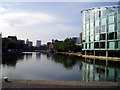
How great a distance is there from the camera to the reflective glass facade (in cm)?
5736

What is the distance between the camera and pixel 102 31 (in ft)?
→ 214

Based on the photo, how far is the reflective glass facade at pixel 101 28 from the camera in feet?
188

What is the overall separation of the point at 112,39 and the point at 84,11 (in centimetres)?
2957

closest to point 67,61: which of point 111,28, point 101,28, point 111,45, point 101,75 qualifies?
point 101,75

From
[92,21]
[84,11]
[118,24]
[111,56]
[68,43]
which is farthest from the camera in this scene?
[68,43]

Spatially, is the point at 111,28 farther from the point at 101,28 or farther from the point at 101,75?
the point at 101,75

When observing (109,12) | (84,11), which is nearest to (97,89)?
(109,12)

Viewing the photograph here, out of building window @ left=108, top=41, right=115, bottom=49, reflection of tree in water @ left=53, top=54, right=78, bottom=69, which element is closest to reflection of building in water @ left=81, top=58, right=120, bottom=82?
reflection of tree in water @ left=53, top=54, right=78, bottom=69

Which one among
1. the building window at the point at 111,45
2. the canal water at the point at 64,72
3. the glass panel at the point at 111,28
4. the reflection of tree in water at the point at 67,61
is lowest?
the reflection of tree in water at the point at 67,61

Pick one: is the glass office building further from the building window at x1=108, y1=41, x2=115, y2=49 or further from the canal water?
the canal water

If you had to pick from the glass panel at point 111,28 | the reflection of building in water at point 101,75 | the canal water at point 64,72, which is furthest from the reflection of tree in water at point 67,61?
the glass panel at point 111,28

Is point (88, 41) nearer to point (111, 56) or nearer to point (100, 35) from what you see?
point (100, 35)

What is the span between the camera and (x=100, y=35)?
217ft

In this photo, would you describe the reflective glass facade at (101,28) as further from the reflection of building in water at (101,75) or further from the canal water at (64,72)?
the reflection of building in water at (101,75)
